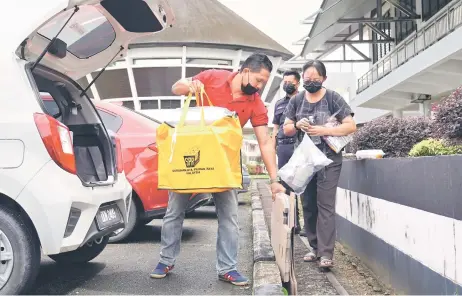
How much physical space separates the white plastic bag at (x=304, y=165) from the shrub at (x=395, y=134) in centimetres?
93

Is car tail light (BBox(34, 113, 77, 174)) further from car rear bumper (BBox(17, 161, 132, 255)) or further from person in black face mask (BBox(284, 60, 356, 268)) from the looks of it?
person in black face mask (BBox(284, 60, 356, 268))

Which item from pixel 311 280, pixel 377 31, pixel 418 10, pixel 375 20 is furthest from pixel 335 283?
pixel 377 31

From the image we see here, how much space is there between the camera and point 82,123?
464 cm

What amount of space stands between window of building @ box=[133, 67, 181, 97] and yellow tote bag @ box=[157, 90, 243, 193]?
49.6 meters

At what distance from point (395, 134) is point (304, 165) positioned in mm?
1139

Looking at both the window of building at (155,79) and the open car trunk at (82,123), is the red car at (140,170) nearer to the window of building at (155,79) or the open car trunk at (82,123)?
the open car trunk at (82,123)

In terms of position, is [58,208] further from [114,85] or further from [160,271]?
[114,85]

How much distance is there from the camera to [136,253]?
17.7 feet

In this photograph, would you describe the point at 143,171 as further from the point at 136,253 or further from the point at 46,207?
the point at 46,207

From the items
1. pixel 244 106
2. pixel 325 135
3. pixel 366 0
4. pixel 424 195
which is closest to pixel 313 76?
pixel 325 135

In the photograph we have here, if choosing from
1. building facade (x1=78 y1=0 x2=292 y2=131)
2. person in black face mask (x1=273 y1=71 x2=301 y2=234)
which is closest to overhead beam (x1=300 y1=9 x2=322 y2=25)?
person in black face mask (x1=273 y1=71 x2=301 y2=234)

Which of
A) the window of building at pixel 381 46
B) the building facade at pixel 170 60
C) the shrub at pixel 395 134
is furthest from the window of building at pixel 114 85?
the shrub at pixel 395 134

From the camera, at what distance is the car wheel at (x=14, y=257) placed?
3.47m

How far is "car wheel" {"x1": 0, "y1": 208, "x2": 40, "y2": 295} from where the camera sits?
347 cm
